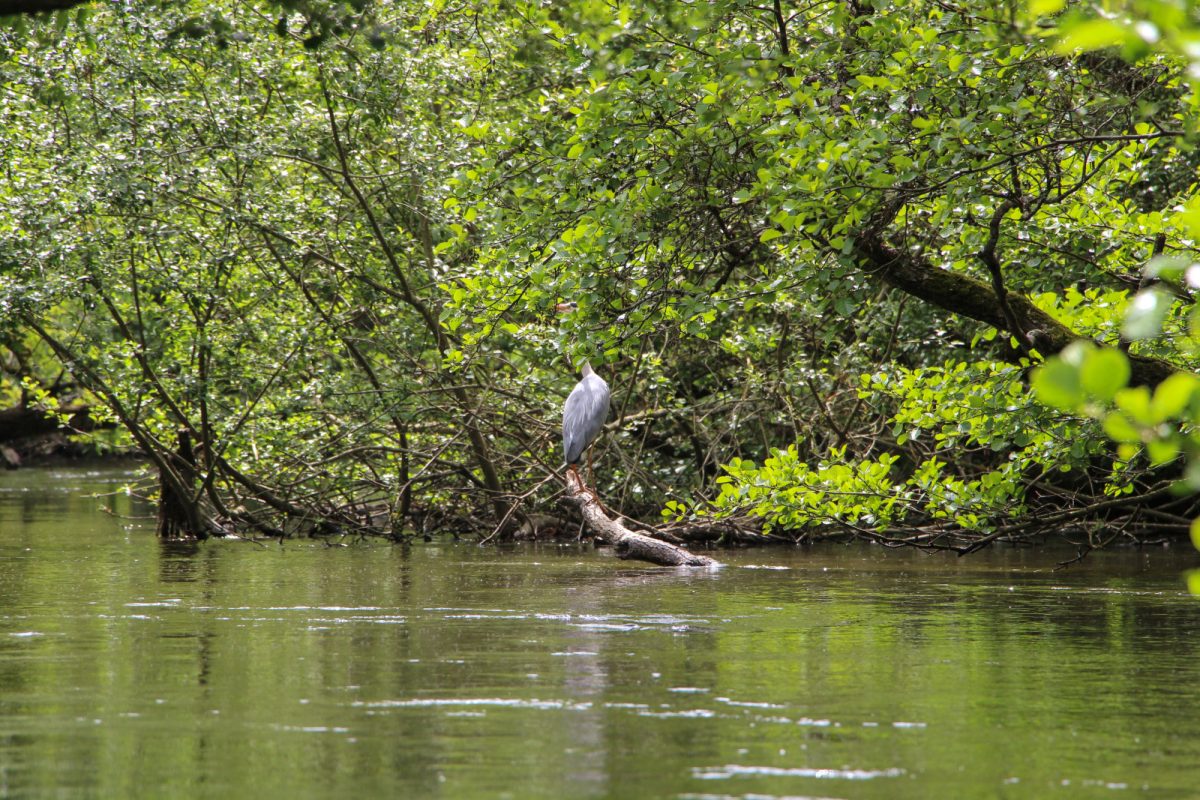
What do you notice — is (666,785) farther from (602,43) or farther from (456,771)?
(602,43)

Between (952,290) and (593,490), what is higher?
(952,290)

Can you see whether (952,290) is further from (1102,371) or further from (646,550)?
(1102,371)

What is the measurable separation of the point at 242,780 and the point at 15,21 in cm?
408

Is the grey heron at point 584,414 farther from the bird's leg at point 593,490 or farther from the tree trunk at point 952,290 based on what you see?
the tree trunk at point 952,290

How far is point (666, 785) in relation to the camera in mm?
5277

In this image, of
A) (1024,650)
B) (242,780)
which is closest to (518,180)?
(1024,650)

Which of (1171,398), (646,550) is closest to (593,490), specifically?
(646,550)

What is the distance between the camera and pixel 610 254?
1088 centimetres

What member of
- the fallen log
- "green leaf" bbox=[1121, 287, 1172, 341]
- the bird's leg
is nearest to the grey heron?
the bird's leg

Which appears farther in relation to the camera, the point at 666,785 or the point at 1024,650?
the point at 1024,650

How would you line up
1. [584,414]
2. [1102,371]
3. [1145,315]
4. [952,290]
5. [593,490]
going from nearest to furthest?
[1102,371], [1145,315], [952,290], [584,414], [593,490]

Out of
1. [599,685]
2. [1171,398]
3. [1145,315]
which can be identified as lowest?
[599,685]

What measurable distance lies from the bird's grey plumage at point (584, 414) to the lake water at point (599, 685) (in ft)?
6.29

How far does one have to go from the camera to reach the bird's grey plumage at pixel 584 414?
15.2 m
